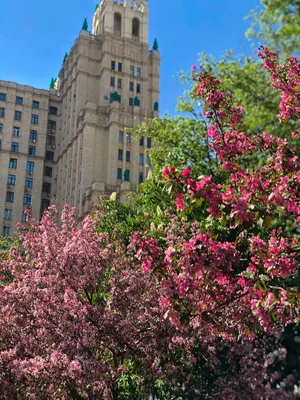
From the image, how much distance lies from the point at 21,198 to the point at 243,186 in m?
64.4

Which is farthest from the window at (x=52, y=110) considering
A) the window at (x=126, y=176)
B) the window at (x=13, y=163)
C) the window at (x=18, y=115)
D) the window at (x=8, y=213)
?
the window at (x=126, y=176)

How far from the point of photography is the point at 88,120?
64250 millimetres

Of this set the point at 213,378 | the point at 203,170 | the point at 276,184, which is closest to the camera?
the point at 276,184

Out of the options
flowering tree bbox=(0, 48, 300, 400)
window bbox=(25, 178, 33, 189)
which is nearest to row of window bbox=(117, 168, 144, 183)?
window bbox=(25, 178, 33, 189)

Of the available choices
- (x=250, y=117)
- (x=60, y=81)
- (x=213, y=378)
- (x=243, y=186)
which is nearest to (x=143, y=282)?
(x=213, y=378)

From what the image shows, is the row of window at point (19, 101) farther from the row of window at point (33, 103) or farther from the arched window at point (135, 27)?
the arched window at point (135, 27)

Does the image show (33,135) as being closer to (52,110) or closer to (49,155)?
(49,155)

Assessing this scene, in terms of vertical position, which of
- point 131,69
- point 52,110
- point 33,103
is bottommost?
point 52,110

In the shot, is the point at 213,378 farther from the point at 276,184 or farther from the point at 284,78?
the point at 284,78

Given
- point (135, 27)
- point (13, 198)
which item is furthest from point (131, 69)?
point (13, 198)

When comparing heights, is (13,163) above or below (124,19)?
below

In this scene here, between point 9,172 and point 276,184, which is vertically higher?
point 9,172

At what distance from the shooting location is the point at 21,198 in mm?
70562

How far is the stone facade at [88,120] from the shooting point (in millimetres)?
63312
